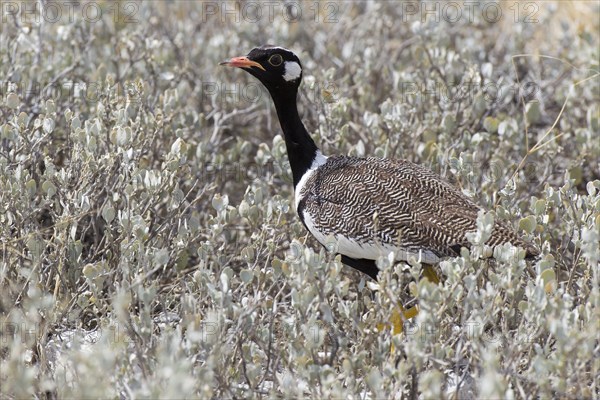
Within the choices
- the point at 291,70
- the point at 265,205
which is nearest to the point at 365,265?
the point at 265,205

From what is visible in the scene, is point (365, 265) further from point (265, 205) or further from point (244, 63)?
point (244, 63)

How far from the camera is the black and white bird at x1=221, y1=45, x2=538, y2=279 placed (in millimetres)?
3799

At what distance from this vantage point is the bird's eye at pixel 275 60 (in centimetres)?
452

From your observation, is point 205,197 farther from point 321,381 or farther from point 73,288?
point 321,381

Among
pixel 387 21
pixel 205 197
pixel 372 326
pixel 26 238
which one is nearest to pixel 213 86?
pixel 205 197

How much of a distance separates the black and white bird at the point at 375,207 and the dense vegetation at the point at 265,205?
0.49 ft

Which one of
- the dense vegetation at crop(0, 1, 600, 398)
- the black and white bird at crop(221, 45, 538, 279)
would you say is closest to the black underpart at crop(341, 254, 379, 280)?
the black and white bird at crop(221, 45, 538, 279)

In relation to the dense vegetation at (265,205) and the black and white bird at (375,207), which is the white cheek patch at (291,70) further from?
the dense vegetation at (265,205)

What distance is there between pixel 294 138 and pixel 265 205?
375 millimetres

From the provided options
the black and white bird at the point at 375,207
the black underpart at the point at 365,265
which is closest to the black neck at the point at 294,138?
the black and white bird at the point at 375,207

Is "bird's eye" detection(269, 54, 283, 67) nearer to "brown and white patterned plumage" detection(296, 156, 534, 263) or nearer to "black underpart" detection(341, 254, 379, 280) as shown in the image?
"brown and white patterned plumage" detection(296, 156, 534, 263)

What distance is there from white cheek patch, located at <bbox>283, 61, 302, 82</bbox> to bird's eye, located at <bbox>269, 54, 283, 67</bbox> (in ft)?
0.10

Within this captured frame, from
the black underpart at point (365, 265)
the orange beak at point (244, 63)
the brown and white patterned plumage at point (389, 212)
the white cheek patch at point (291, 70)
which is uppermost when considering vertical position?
the orange beak at point (244, 63)

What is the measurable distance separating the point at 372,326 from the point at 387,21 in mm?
4198
